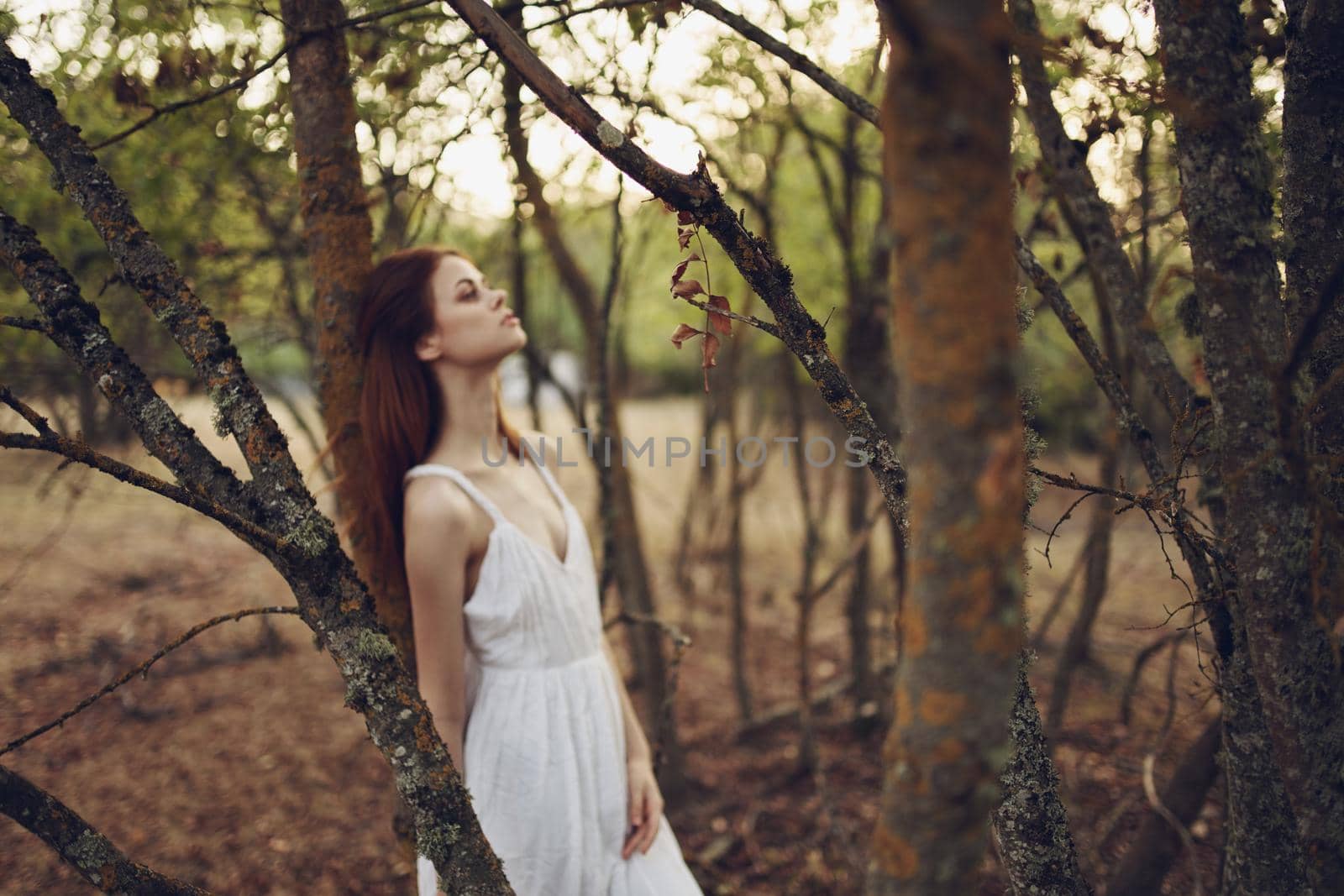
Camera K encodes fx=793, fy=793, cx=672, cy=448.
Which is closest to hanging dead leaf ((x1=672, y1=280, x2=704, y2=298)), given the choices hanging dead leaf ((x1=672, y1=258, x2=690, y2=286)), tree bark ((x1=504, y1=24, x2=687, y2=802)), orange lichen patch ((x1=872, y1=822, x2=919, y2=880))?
hanging dead leaf ((x1=672, y1=258, x2=690, y2=286))

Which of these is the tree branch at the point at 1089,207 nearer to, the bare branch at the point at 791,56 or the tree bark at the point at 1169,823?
the bare branch at the point at 791,56

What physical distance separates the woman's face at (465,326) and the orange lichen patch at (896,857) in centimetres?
163

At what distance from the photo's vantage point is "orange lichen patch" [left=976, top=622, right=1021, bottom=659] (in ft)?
2.20

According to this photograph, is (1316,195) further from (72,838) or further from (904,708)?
(72,838)

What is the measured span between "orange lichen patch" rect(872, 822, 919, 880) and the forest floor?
3.68 ft

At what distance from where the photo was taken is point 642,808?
2.12 metres

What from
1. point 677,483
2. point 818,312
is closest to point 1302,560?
point 818,312

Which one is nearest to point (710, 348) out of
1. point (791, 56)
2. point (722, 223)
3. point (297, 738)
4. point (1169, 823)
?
point (722, 223)

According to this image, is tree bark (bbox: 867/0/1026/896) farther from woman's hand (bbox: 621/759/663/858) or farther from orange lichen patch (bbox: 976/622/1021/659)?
woman's hand (bbox: 621/759/663/858)

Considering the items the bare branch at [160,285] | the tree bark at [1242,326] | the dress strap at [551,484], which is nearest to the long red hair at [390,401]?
the dress strap at [551,484]

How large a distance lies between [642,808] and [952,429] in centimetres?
180

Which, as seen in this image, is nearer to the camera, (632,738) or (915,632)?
(915,632)

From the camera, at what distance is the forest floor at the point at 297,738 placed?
325cm

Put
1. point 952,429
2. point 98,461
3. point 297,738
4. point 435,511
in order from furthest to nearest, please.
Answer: point 297,738
point 435,511
point 98,461
point 952,429
